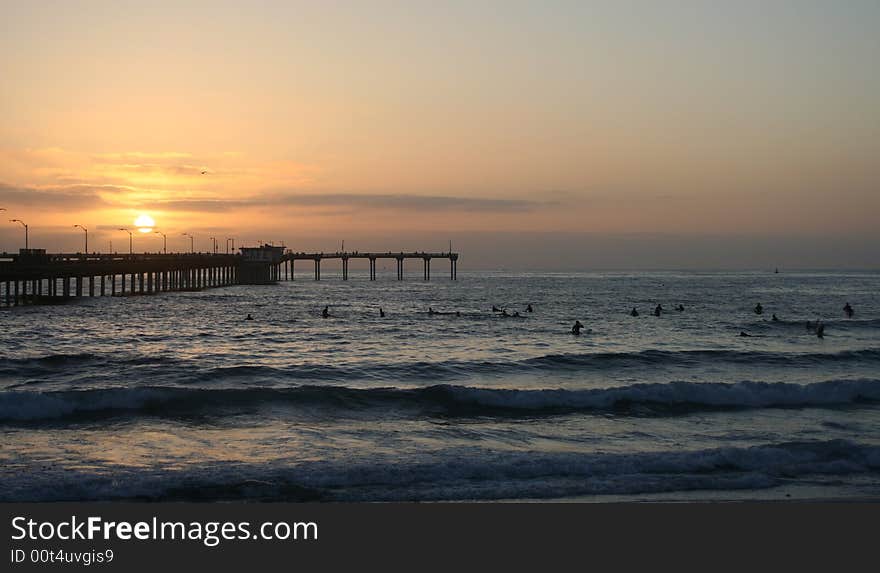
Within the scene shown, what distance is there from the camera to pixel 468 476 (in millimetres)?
14164

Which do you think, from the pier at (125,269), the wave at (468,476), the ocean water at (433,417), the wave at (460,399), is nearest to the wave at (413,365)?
the ocean water at (433,417)

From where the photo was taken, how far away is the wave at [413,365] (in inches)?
1094

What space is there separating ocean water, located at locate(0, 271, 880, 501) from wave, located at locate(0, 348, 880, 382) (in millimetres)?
157

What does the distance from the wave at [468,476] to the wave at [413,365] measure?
40.5 ft

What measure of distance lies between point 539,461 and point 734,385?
1197 cm

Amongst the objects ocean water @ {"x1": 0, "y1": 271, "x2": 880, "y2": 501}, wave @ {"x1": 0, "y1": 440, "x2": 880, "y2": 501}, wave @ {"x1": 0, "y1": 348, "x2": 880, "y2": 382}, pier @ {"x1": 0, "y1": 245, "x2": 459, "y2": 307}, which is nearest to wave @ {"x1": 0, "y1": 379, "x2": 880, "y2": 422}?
ocean water @ {"x1": 0, "y1": 271, "x2": 880, "y2": 501}

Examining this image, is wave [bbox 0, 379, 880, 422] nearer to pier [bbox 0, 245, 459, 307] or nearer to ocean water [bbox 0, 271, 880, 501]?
ocean water [bbox 0, 271, 880, 501]

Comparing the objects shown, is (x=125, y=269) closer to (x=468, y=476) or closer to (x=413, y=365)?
(x=413, y=365)

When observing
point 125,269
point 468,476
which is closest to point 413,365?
point 468,476

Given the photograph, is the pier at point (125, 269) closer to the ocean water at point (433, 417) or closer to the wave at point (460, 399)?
the ocean water at point (433, 417)

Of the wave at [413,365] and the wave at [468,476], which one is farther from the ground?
the wave at [468,476]

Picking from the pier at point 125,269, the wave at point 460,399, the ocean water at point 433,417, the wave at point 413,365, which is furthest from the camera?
the pier at point 125,269

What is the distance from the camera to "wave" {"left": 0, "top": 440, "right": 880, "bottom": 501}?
13.0 meters

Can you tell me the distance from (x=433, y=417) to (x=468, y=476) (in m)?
6.44
